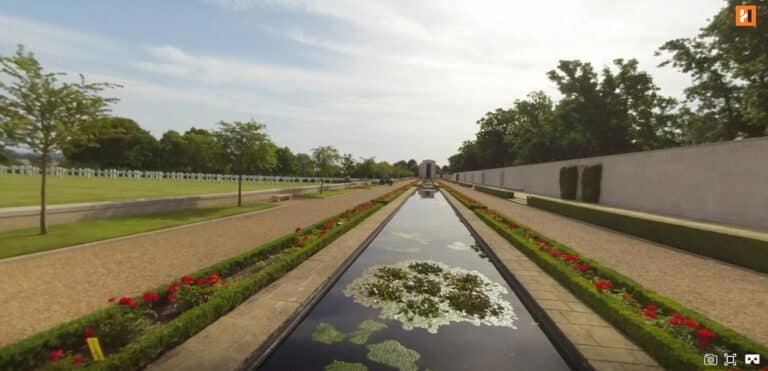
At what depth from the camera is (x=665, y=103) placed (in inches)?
1426

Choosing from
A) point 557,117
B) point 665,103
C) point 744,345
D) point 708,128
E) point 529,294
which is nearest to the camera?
point 744,345

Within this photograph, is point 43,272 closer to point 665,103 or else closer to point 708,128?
point 708,128

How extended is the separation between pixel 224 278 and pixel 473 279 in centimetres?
551

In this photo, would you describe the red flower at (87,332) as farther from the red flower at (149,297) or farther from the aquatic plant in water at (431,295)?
the aquatic plant in water at (431,295)

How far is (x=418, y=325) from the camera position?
5211mm

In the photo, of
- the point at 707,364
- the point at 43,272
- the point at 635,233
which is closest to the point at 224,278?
the point at 43,272

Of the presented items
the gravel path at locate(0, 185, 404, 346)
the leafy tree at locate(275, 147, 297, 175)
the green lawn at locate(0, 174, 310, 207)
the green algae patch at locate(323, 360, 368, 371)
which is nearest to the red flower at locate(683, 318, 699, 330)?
the green algae patch at locate(323, 360, 368, 371)

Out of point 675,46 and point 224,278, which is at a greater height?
point 675,46

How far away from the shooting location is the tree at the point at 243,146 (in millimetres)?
19531

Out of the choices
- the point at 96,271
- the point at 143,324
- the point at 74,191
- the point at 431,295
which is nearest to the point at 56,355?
the point at 143,324

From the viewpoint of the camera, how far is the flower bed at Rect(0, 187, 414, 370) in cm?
337

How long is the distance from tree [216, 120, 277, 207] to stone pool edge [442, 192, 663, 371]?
16394mm

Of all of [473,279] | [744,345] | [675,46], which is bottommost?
[473,279]

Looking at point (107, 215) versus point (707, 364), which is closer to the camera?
point (707, 364)
